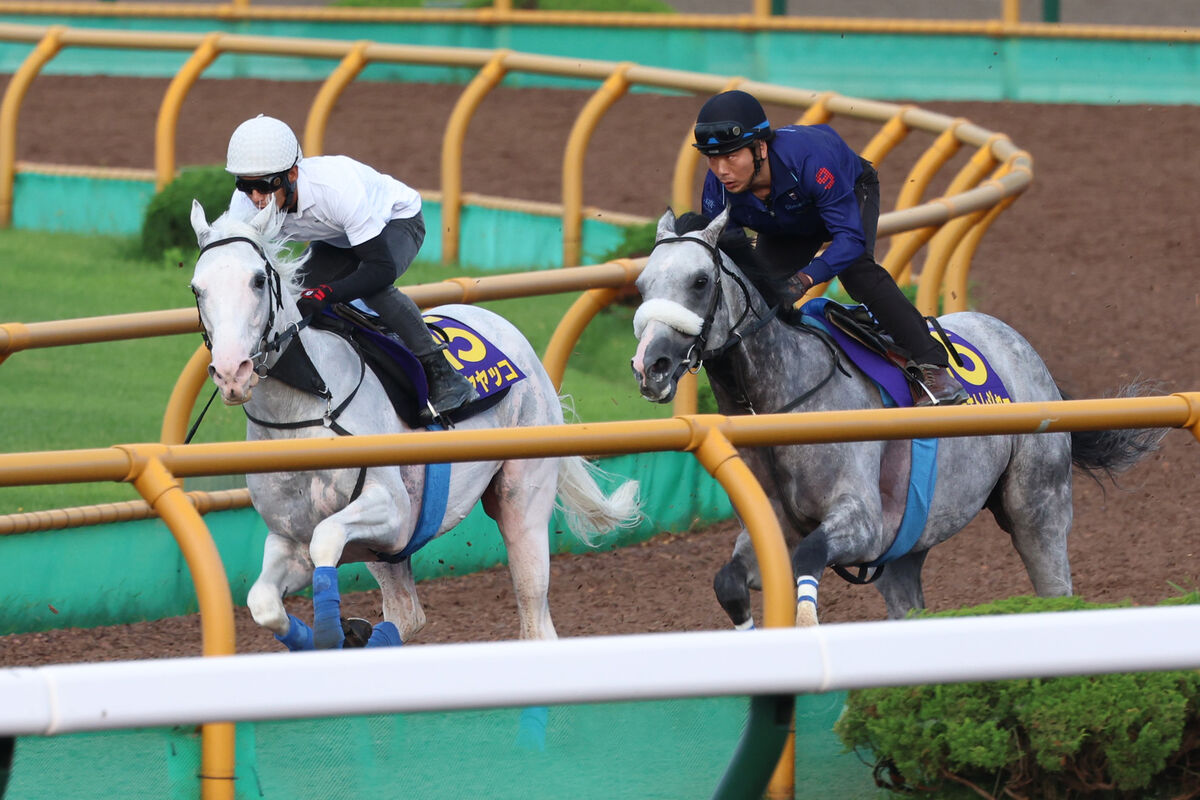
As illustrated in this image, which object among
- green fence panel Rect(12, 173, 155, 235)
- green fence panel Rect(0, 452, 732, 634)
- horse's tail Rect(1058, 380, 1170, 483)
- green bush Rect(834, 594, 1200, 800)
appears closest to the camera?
green bush Rect(834, 594, 1200, 800)

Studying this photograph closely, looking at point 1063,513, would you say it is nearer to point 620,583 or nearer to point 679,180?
point 620,583

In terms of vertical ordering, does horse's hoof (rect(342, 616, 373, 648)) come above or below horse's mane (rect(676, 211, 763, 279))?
below

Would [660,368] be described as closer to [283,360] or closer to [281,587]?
[283,360]

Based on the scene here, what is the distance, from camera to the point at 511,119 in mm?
15828

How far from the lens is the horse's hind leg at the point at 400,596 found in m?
5.48

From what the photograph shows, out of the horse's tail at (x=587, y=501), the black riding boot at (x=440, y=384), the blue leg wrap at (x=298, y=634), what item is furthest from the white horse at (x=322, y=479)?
the horse's tail at (x=587, y=501)

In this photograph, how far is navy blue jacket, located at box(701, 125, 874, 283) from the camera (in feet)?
16.4

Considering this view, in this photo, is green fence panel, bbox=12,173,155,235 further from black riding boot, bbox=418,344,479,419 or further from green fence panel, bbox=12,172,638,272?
black riding boot, bbox=418,344,479,419

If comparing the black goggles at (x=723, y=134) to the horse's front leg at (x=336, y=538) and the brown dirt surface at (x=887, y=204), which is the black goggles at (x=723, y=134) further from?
the brown dirt surface at (x=887, y=204)

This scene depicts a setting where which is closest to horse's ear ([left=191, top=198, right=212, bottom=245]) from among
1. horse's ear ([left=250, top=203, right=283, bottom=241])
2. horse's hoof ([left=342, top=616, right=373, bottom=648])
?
horse's ear ([left=250, top=203, right=283, bottom=241])

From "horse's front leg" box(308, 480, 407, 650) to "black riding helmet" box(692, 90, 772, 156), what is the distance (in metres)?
1.22

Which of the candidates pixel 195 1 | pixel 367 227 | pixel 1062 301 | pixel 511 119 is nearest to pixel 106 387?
pixel 367 227

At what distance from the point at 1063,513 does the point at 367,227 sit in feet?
7.05

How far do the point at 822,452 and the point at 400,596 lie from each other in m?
1.35
